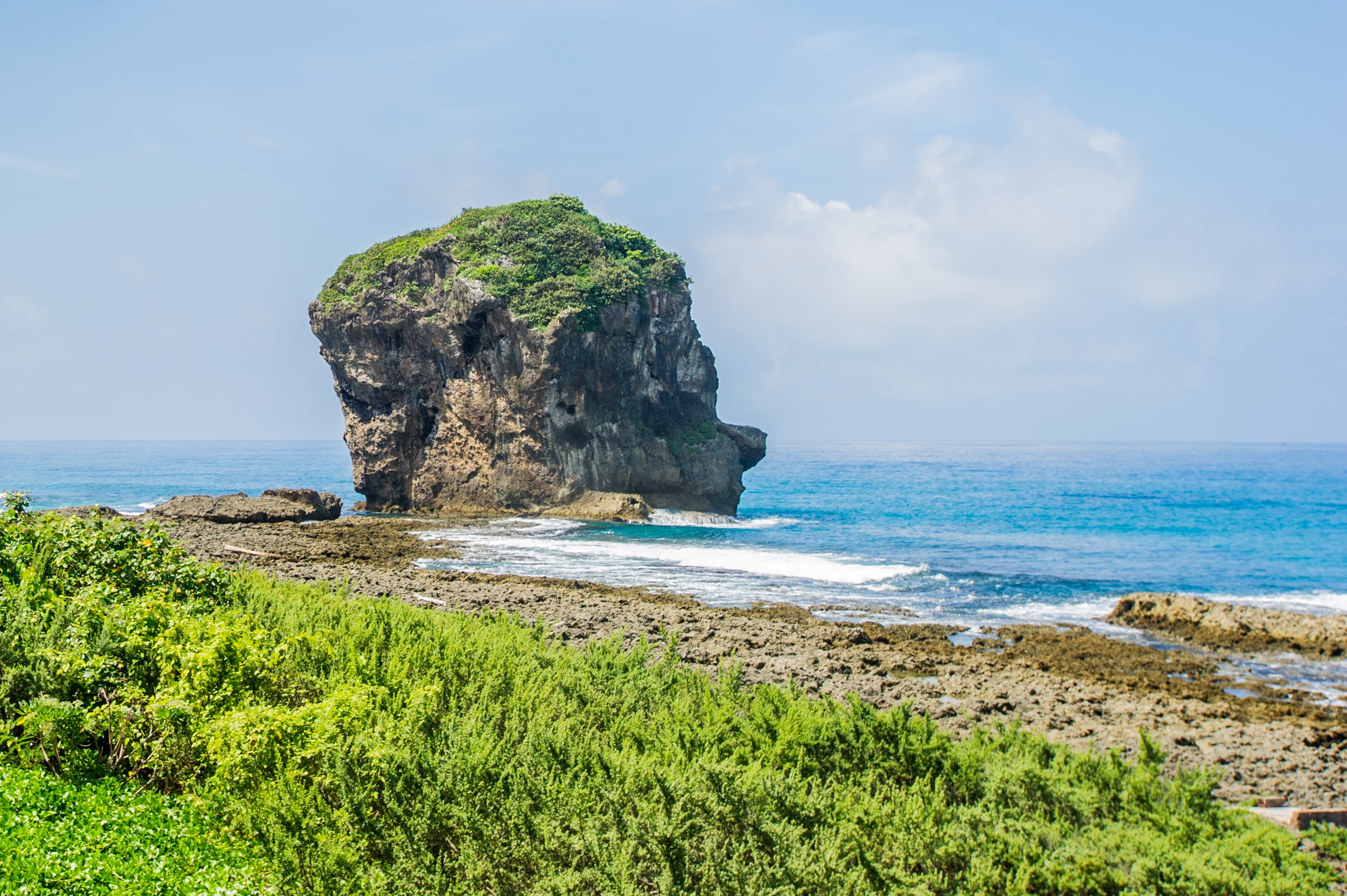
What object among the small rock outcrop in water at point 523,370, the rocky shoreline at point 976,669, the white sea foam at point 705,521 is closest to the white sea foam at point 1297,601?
the rocky shoreline at point 976,669

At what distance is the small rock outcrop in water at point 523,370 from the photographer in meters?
42.5

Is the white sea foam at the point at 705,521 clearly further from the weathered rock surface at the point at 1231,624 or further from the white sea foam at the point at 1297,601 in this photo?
the weathered rock surface at the point at 1231,624

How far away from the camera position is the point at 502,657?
320 inches

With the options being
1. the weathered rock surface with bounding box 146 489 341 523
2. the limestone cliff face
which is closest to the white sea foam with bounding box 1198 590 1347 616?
the limestone cliff face

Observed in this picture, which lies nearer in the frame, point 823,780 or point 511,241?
point 823,780

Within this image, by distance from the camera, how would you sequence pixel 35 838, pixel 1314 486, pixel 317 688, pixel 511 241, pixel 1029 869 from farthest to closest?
pixel 1314 486, pixel 511 241, pixel 317 688, pixel 35 838, pixel 1029 869

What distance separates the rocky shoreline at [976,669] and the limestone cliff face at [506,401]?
21.1m

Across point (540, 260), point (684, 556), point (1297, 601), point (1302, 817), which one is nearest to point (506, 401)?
point (540, 260)

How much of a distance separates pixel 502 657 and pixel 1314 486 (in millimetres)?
102382

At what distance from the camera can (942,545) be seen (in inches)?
1377

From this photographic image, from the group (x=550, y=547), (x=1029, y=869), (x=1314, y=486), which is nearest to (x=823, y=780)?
(x=1029, y=869)

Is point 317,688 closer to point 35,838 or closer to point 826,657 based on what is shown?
point 35,838

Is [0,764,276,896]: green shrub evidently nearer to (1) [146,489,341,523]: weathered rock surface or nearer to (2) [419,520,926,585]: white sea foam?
(2) [419,520,926,585]: white sea foam

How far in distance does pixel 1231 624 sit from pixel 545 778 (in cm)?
1771
